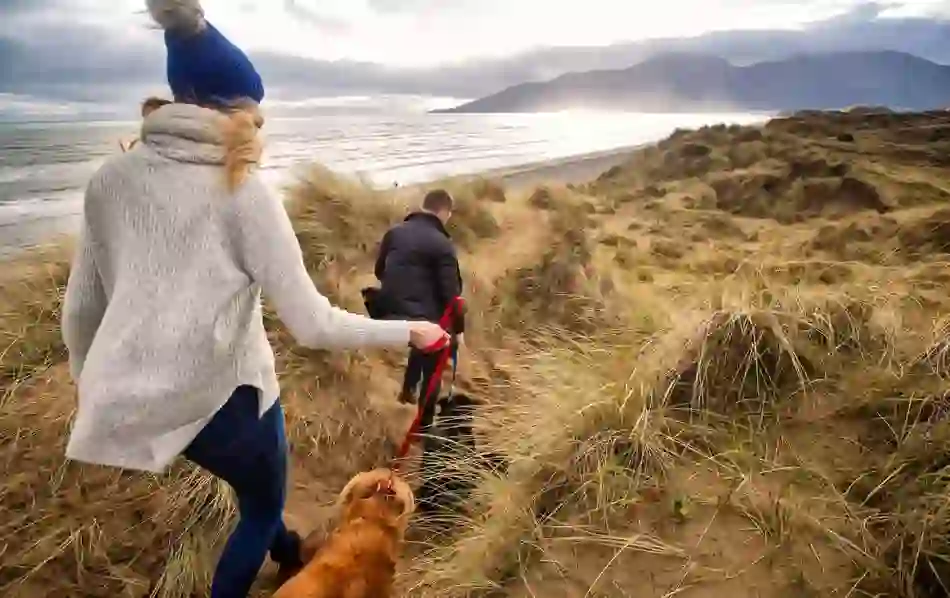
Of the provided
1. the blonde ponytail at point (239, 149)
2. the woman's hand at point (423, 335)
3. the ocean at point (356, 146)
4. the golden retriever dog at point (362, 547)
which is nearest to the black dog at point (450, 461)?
the golden retriever dog at point (362, 547)

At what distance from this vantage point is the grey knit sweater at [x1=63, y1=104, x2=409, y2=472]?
41.9 inches

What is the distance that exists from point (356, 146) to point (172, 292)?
2.09 m

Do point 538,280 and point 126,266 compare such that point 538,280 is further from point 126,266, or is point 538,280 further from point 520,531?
point 126,266

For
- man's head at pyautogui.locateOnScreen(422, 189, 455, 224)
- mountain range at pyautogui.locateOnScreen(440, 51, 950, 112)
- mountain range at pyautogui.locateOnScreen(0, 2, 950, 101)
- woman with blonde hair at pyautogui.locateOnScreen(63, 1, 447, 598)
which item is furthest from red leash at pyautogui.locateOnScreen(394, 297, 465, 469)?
mountain range at pyautogui.locateOnScreen(440, 51, 950, 112)

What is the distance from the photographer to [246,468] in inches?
49.6

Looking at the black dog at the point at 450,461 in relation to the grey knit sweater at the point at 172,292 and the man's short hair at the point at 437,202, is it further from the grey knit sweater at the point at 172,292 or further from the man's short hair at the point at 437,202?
the grey knit sweater at the point at 172,292

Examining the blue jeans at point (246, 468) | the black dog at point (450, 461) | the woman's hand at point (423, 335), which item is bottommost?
the black dog at point (450, 461)

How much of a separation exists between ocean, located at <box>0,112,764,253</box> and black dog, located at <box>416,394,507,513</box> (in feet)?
3.52

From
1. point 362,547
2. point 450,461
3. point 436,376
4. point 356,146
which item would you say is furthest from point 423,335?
point 356,146

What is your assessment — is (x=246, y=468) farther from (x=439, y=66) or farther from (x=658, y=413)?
(x=439, y=66)

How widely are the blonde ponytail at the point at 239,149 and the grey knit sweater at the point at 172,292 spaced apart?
15mm

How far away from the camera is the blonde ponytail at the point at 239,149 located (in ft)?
3.48

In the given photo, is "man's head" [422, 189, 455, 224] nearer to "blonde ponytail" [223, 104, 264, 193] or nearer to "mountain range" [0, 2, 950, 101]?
"mountain range" [0, 2, 950, 101]

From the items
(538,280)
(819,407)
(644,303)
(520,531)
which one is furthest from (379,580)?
(538,280)
